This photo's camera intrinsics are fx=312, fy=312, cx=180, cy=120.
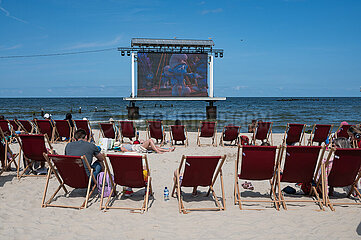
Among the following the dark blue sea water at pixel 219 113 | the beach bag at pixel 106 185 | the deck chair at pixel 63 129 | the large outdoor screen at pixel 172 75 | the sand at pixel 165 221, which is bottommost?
the dark blue sea water at pixel 219 113

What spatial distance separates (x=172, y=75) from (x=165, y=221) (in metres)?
20.2

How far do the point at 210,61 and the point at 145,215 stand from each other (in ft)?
69.6

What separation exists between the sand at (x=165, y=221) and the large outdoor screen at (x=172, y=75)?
18.9 meters

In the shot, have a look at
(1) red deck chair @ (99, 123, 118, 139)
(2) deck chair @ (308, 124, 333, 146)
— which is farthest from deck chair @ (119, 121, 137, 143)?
(2) deck chair @ (308, 124, 333, 146)

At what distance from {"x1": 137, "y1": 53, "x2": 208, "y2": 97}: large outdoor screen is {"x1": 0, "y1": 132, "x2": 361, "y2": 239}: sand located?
1890 cm

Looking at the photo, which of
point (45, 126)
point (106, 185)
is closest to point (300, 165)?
point (106, 185)

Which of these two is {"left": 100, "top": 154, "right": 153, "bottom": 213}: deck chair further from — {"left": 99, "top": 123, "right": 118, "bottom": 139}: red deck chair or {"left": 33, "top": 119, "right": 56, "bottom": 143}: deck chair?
{"left": 33, "top": 119, "right": 56, "bottom": 143}: deck chair


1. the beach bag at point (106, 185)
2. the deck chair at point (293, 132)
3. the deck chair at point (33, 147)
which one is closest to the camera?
the beach bag at point (106, 185)

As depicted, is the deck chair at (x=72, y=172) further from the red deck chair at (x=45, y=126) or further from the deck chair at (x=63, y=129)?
the red deck chair at (x=45, y=126)

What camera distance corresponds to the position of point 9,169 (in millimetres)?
5590

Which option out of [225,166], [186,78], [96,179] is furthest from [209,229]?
[186,78]

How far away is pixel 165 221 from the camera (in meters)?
3.41

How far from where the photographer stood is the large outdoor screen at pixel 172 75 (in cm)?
2283

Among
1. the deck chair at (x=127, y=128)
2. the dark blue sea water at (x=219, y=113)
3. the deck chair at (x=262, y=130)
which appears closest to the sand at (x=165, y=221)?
the deck chair at (x=127, y=128)
